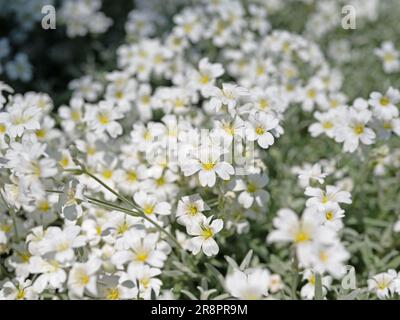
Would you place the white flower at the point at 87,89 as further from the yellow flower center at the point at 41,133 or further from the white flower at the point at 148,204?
the white flower at the point at 148,204

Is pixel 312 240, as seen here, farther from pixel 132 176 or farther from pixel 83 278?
pixel 132 176

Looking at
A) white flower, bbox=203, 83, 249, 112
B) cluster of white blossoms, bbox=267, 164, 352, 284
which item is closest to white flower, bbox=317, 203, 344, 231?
cluster of white blossoms, bbox=267, 164, 352, 284

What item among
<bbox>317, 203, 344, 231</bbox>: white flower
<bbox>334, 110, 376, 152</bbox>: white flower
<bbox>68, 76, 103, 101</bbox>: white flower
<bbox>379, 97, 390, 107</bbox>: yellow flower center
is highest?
<bbox>68, 76, 103, 101</bbox>: white flower

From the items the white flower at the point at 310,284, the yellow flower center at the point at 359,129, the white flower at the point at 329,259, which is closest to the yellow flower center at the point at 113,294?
the white flower at the point at 310,284

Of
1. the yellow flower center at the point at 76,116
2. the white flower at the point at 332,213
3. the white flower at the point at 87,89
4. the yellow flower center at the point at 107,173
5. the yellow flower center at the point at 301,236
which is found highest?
the white flower at the point at 87,89

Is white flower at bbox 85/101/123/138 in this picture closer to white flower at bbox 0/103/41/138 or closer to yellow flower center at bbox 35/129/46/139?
yellow flower center at bbox 35/129/46/139
